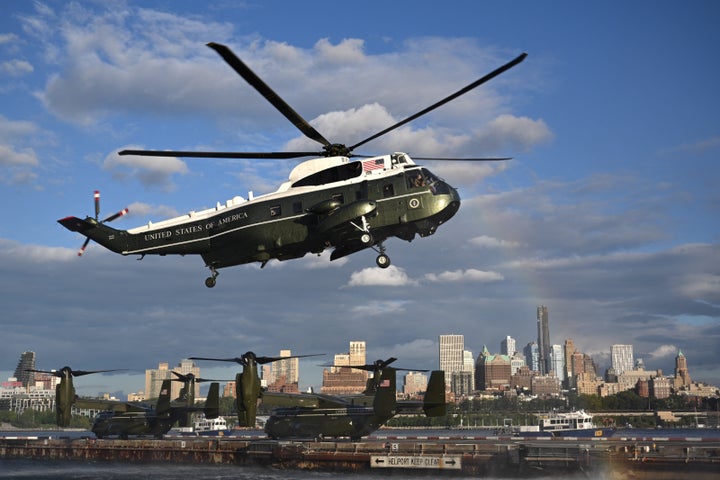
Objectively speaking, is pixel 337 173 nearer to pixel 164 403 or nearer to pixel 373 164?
pixel 373 164

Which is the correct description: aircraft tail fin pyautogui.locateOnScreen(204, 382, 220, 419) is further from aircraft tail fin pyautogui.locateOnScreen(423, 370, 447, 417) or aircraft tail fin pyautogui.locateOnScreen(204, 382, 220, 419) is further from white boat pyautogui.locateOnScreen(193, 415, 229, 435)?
white boat pyautogui.locateOnScreen(193, 415, 229, 435)

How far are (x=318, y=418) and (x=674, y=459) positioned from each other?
111 feet

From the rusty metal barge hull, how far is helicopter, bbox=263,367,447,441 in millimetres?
1401

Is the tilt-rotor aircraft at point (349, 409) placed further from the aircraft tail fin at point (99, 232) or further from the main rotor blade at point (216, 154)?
the main rotor blade at point (216, 154)

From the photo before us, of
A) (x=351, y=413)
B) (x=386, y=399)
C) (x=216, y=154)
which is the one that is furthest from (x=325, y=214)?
(x=351, y=413)

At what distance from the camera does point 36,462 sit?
287 feet

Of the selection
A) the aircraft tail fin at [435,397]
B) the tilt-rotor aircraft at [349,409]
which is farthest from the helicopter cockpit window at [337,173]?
the aircraft tail fin at [435,397]

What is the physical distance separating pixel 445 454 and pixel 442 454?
42cm

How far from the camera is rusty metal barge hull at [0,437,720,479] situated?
170 feet

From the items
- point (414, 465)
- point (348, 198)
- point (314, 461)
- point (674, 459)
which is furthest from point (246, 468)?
point (348, 198)

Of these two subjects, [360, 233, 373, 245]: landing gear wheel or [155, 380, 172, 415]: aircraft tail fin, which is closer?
[360, 233, 373, 245]: landing gear wheel

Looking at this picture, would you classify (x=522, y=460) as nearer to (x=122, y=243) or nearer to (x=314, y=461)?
(x=314, y=461)

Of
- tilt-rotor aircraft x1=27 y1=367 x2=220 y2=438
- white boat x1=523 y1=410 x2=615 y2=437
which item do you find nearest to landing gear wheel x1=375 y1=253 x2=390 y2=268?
tilt-rotor aircraft x1=27 y1=367 x2=220 y2=438

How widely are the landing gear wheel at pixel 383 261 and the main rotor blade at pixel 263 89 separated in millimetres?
6591
